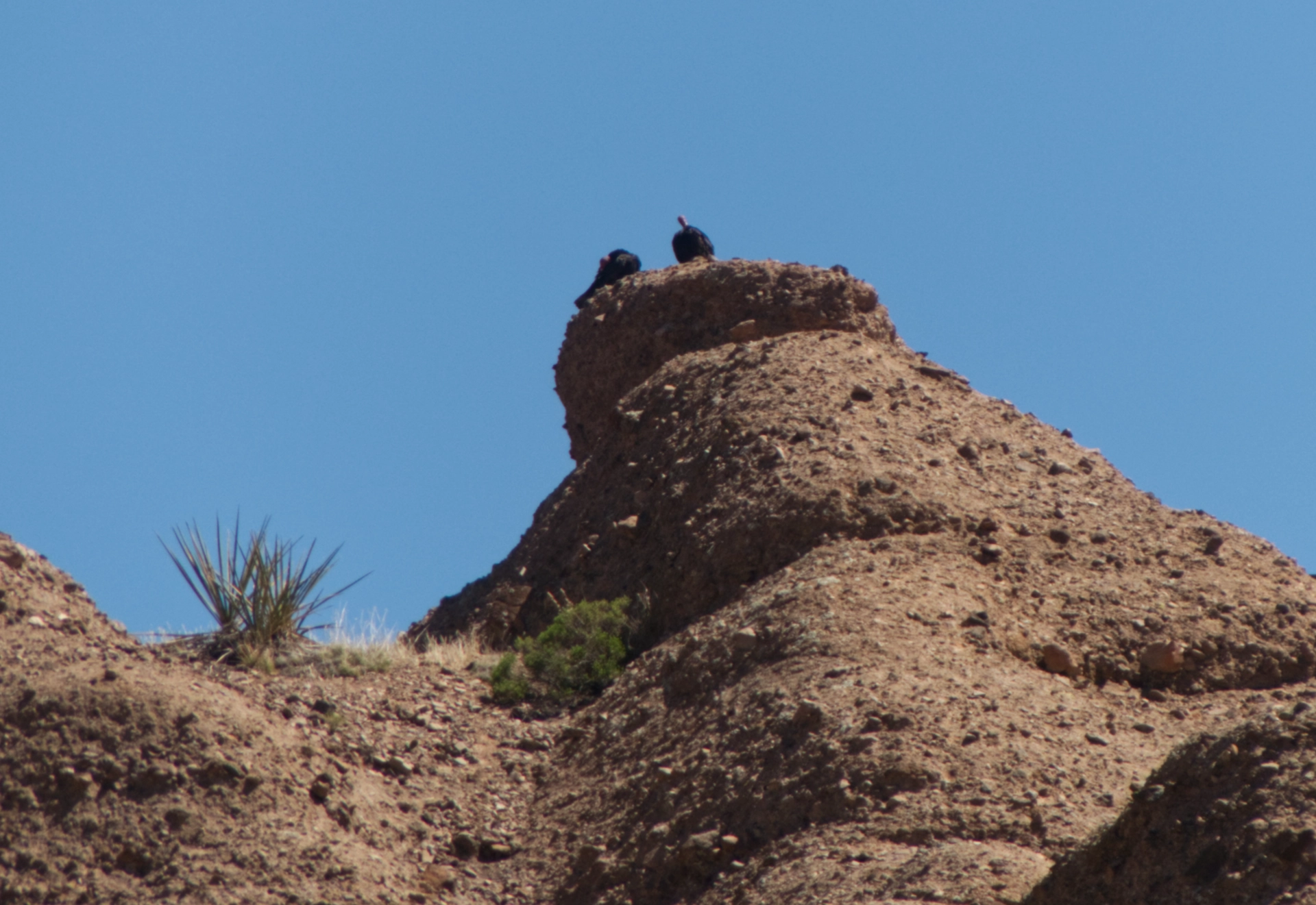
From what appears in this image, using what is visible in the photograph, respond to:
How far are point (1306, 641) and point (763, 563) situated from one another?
368cm

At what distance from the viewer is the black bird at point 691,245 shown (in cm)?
1719

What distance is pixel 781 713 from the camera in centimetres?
905

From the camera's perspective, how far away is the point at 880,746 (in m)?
8.40

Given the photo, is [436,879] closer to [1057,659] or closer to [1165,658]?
[1057,659]

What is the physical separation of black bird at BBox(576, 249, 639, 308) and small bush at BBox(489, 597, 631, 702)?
6.09 m

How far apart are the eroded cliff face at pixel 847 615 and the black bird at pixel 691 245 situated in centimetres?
150

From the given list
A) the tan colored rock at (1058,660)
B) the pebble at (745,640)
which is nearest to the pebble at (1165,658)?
the tan colored rock at (1058,660)

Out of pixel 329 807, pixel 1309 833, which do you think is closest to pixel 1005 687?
pixel 1309 833

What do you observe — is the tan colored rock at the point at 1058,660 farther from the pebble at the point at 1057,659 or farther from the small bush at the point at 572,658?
the small bush at the point at 572,658

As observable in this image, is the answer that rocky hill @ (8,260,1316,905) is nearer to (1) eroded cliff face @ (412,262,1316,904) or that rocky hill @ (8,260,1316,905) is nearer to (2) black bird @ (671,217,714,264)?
(1) eroded cliff face @ (412,262,1316,904)

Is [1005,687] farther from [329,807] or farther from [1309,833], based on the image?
[329,807]

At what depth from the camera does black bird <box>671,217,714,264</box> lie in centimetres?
1719

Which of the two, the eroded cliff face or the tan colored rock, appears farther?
the tan colored rock

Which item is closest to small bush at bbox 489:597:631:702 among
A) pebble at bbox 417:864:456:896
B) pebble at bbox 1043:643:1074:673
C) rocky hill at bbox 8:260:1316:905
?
rocky hill at bbox 8:260:1316:905
